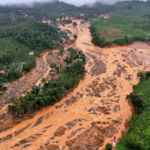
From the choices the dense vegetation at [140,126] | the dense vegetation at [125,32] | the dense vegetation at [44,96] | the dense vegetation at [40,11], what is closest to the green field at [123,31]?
the dense vegetation at [125,32]

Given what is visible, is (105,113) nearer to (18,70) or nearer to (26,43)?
(18,70)

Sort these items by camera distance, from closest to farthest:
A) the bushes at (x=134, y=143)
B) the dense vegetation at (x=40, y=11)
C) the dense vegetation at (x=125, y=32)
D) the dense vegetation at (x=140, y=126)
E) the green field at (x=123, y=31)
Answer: the bushes at (x=134, y=143)
the dense vegetation at (x=140, y=126)
the dense vegetation at (x=125, y=32)
the green field at (x=123, y=31)
the dense vegetation at (x=40, y=11)

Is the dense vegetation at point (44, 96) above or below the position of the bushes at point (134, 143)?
above

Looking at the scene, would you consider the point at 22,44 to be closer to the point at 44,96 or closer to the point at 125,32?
the point at 44,96

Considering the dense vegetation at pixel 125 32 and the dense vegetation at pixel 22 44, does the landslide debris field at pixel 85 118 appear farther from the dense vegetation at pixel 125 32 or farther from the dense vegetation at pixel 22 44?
the dense vegetation at pixel 125 32

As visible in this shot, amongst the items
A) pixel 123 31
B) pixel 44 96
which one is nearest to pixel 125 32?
pixel 123 31

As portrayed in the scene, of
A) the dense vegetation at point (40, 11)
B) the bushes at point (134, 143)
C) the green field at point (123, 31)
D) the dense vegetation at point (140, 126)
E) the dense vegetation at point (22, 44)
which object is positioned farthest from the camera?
the dense vegetation at point (40, 11)

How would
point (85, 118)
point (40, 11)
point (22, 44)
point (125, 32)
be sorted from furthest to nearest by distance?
point (40, 11), point (125, 32), point (22, 44), point (85, 118)
